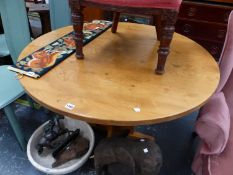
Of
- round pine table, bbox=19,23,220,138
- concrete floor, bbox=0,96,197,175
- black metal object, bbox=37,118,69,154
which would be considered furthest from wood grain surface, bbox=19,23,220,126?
concrete floor, bbox=0,96,197,175

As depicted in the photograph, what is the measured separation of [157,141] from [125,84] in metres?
0.67

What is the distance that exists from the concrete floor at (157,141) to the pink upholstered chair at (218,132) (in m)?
0.25

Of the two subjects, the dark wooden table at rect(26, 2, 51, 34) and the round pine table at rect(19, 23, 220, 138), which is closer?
the round pine table at rect(19, 23, 220, 138)

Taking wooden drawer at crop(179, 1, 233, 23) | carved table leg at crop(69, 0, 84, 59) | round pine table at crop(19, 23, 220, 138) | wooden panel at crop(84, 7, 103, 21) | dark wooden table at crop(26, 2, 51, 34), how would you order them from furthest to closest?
wooden panel at crop(84, 7, 103, 21) < dark wooden table at crop(26, 2, 51, 34) < wooden drawer at crop(179, 1, 233, 23) < carved table leg at crop(69, 0, 84, 59) < round pine table at crop(19, 23, 220, 138)

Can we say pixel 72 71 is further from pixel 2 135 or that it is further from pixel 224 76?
pixel 2 135

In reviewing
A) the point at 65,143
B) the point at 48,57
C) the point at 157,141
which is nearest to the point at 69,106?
the point at 48,57

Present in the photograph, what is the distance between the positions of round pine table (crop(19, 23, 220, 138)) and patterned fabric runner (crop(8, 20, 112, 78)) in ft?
0.09

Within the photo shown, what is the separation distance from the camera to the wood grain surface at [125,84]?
0.63 metres

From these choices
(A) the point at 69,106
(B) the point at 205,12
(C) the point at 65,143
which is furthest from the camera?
(B) the point at 205,12

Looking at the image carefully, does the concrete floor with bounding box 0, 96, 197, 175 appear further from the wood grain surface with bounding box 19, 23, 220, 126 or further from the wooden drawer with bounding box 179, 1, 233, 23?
the wooden drawer with bounding box 179, 1, 233, 23

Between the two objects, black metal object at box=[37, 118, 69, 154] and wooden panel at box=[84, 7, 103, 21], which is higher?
wooden panel at box=[84, 7, 103, 21]

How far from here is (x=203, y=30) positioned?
1.80 metres

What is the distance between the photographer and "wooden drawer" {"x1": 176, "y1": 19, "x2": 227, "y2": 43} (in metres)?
1.75

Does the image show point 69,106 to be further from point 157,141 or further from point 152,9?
point 157,141
